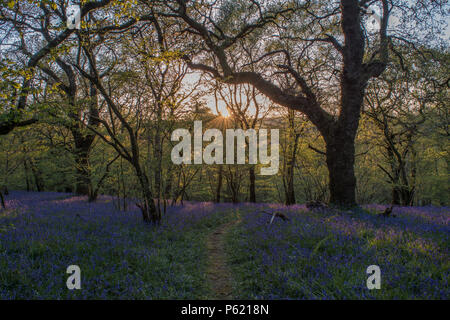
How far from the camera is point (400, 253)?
15.0 feet

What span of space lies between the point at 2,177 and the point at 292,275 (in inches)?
935

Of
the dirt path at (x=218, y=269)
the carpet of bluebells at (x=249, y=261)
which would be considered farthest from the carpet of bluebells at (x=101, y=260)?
the dirt path at (x=218, y=269)

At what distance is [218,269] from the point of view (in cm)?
571

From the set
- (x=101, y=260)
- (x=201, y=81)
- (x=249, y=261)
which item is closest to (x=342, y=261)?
(x=249, y=261)

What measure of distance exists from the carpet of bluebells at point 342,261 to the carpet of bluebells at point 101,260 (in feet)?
4.23

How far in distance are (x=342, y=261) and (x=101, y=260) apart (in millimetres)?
5143

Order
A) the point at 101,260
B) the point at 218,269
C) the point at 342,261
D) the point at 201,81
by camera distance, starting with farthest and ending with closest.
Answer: the point at 201,81, the point at 218,269, the point at 101,260, the point at 342,261

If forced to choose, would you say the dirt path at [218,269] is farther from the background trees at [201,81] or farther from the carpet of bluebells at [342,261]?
the background trees at [201,81]

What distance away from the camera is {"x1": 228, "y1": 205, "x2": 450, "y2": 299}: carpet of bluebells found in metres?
3.48

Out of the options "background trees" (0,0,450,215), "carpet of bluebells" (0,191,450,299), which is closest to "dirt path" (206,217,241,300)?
"carpet of bluebells" (0,191,450,299)

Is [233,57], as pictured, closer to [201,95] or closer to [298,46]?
[298,46]

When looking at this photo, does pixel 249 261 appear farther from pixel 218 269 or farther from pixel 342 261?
pixel 342 261

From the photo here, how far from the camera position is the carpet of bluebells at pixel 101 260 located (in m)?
3.86
